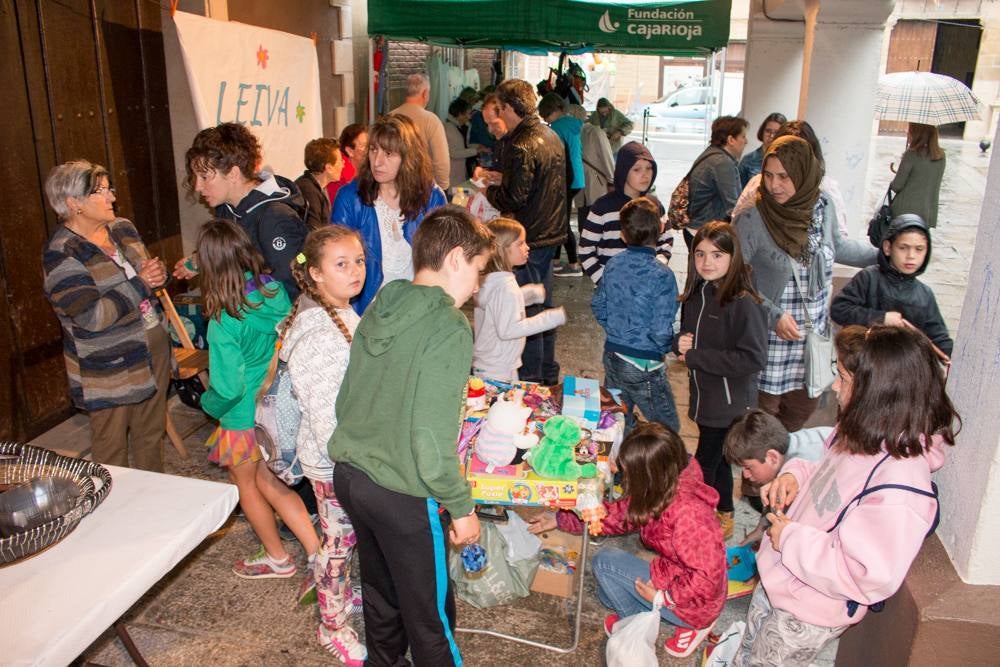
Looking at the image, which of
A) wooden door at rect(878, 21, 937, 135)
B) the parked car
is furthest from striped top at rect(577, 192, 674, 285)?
wooden door at rect(878, 21, 937, 135)

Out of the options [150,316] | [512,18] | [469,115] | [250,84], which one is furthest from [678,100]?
[150,316]

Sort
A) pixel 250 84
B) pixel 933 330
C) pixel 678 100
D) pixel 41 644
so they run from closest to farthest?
pixel 41 644
pixel 933 330
pixel 250 84
pixel 678 100

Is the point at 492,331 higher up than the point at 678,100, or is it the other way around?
the point at 678,100

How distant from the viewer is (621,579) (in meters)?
3.39

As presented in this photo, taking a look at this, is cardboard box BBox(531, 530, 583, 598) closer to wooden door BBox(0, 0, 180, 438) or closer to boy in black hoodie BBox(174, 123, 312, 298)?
boy in black hoodie BBox(174, 123, 312, 298)

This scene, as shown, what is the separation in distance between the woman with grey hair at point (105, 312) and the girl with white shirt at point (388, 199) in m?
0.99

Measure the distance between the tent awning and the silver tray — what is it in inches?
237

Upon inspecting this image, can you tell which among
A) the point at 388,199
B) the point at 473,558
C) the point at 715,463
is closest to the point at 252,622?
the point at 473,558

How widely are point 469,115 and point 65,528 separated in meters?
9.13

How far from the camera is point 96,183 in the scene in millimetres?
3564

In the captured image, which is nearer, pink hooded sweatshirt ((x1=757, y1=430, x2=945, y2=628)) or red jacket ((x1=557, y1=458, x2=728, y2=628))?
pink hooded sweatshirt ((x1=757, y1=430, x2=945, y2=628))

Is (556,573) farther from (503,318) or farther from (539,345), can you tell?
(539,345)

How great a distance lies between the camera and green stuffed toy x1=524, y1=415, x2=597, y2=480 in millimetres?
2939

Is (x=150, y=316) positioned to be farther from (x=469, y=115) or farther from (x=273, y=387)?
(x=469, y=115)
